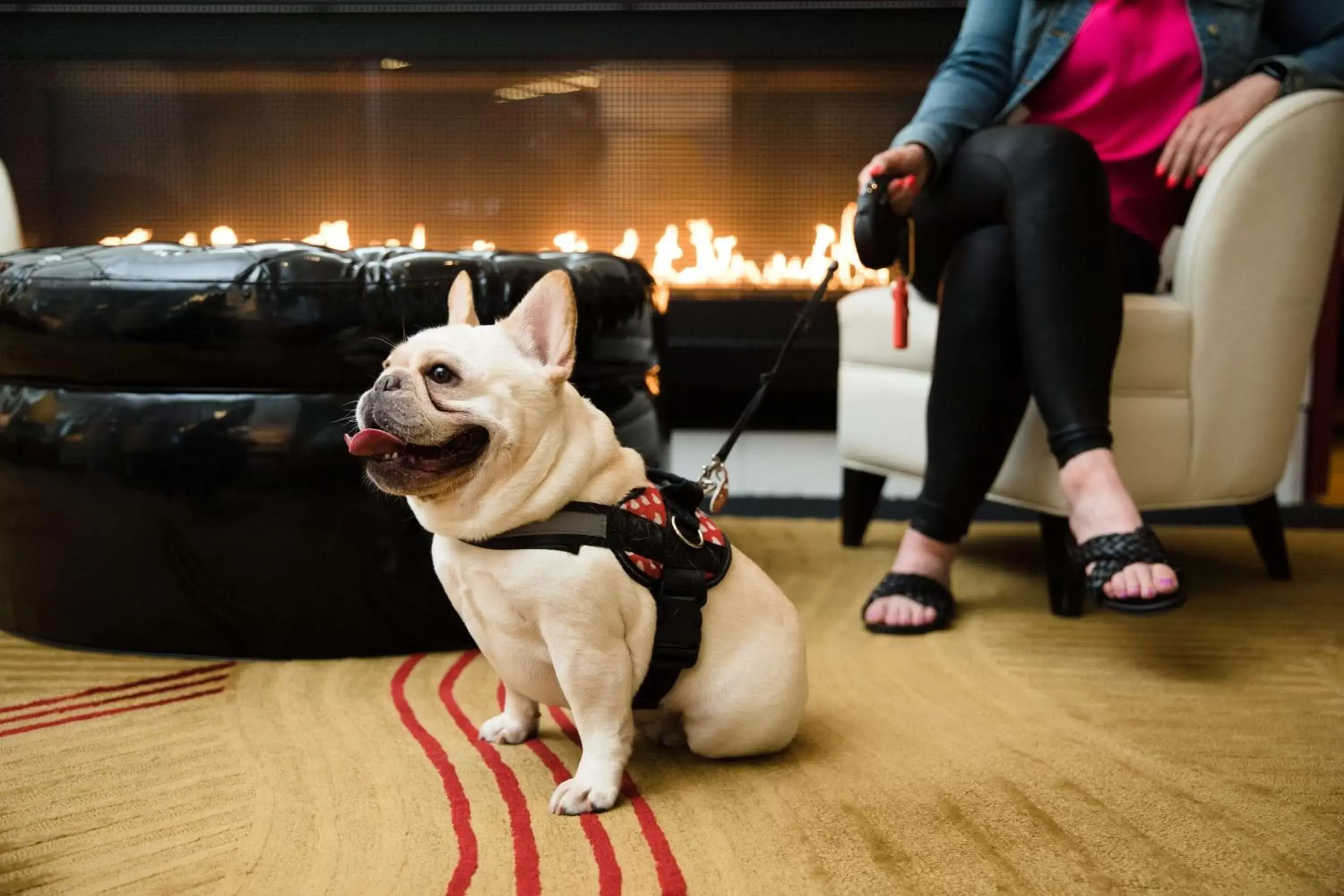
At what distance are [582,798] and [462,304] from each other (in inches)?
15.3

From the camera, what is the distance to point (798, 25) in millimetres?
2406

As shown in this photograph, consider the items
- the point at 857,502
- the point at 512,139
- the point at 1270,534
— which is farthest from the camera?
the point at 512,139

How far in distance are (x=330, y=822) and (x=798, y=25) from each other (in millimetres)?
2038

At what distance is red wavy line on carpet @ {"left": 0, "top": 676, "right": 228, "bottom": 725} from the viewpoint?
104 centimetres

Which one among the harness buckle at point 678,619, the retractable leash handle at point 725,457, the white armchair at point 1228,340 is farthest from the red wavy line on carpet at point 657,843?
the white armchair at point 1228,340

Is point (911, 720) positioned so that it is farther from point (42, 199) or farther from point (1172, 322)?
point (42, 199)

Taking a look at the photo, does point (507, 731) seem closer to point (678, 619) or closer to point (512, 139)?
point (678, 619)

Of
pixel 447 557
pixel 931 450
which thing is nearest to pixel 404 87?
pixel 931 450

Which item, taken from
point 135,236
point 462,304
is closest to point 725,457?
point 462,304

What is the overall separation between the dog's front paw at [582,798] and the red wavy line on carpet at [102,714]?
459mm

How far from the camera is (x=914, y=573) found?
4.48 feet

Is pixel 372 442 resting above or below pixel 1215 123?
below

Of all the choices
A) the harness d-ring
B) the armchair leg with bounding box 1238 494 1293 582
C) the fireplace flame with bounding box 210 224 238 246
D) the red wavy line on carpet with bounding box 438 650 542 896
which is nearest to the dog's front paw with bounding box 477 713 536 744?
the red wavy line on carpet with bounding box 438 650 542 896

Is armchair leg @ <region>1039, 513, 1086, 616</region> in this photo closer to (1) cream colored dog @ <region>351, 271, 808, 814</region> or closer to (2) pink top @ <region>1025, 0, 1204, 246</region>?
(2) pink top @ <region>1025, 0, 1204, 246</region>
